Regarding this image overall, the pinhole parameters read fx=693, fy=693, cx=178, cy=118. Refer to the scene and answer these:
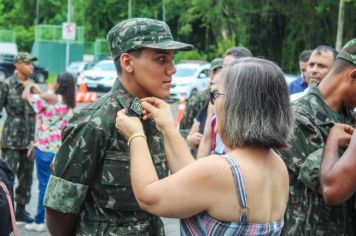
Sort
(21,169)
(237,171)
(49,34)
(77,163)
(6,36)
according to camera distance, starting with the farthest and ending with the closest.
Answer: (49,34)
(6,36)
(21,169)
(77,163)
(237,171)

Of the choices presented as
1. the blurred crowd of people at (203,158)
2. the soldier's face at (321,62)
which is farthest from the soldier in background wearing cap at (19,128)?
the blurred crowd of people at (203,158)

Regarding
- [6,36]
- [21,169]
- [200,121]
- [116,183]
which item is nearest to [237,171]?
[116,183]

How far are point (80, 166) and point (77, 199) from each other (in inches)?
6.0

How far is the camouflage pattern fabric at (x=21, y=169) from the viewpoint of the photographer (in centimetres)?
833

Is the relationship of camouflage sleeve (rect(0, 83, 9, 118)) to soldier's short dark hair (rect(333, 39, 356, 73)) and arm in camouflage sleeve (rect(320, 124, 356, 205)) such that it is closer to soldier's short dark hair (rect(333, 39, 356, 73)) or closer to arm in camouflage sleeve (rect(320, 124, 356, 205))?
soldier's short dark hair (rect(333, 39, 356, 73))

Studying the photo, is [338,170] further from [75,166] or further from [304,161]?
[75,166]

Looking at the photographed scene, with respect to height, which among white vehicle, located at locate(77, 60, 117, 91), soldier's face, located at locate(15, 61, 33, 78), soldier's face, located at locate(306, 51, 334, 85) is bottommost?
white vehicle, located at locate(77, 60, 117, 91)

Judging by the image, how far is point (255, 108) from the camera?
284 centimetres

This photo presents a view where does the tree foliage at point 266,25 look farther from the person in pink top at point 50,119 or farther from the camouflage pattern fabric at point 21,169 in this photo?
the person in pink top at point 50,119

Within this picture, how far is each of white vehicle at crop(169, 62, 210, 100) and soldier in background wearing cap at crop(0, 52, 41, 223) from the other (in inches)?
796

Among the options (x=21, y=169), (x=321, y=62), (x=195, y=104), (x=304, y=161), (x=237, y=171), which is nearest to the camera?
(x=237, y=171)

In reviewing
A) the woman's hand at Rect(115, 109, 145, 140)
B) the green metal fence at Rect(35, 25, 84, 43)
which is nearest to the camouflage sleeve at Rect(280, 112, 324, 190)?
the woman's hand at Rect(115, 109, 145, 140)

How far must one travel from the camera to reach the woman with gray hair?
2746 mm

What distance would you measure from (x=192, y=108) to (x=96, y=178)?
3.98 meters
